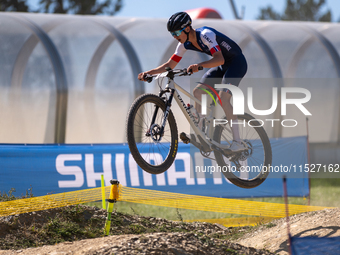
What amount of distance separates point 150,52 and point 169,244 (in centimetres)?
892

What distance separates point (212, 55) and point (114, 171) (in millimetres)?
4764

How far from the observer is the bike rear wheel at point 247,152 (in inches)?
302

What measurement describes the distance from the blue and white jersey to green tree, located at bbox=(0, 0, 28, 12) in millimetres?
27673

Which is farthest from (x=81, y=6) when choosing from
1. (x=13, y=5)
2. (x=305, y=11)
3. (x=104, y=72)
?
(x=305, y=11)

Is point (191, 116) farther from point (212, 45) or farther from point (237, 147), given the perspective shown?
point (212, 45)

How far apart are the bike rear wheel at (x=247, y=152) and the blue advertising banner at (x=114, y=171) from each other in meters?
2.68

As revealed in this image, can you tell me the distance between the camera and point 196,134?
7449mm

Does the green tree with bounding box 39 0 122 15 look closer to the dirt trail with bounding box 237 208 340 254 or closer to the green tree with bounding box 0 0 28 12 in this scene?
the green tree with bounding box 0 0 28 12

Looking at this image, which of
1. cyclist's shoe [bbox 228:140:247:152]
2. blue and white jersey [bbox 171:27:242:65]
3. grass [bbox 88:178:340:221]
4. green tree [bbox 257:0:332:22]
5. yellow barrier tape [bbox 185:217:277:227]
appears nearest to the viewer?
blue and white jersey [bbox 171:27:242:65]

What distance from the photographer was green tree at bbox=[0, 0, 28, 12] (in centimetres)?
3119

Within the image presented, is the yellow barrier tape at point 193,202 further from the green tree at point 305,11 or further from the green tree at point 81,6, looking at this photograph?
the green tree at point 305,11

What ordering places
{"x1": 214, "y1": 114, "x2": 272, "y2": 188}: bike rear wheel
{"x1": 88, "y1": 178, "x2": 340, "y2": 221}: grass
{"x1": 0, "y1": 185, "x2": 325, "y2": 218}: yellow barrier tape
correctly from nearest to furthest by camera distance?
{"x1": 214, "y1": 114, "x2": 272, "y2": 188}: bike rear wheel < {"x1": 0, "y1": 185, "x2": 325, "y2": 218}: yellow barrier tape < {"x1": 88, "y1": 178, "x2": 340, "y2": 221}: grass

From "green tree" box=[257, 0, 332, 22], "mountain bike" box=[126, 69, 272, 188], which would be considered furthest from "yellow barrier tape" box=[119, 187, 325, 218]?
"green tree" box=[257, 0, 332, 22]

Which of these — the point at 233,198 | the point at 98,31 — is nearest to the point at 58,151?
the point at 233,198
